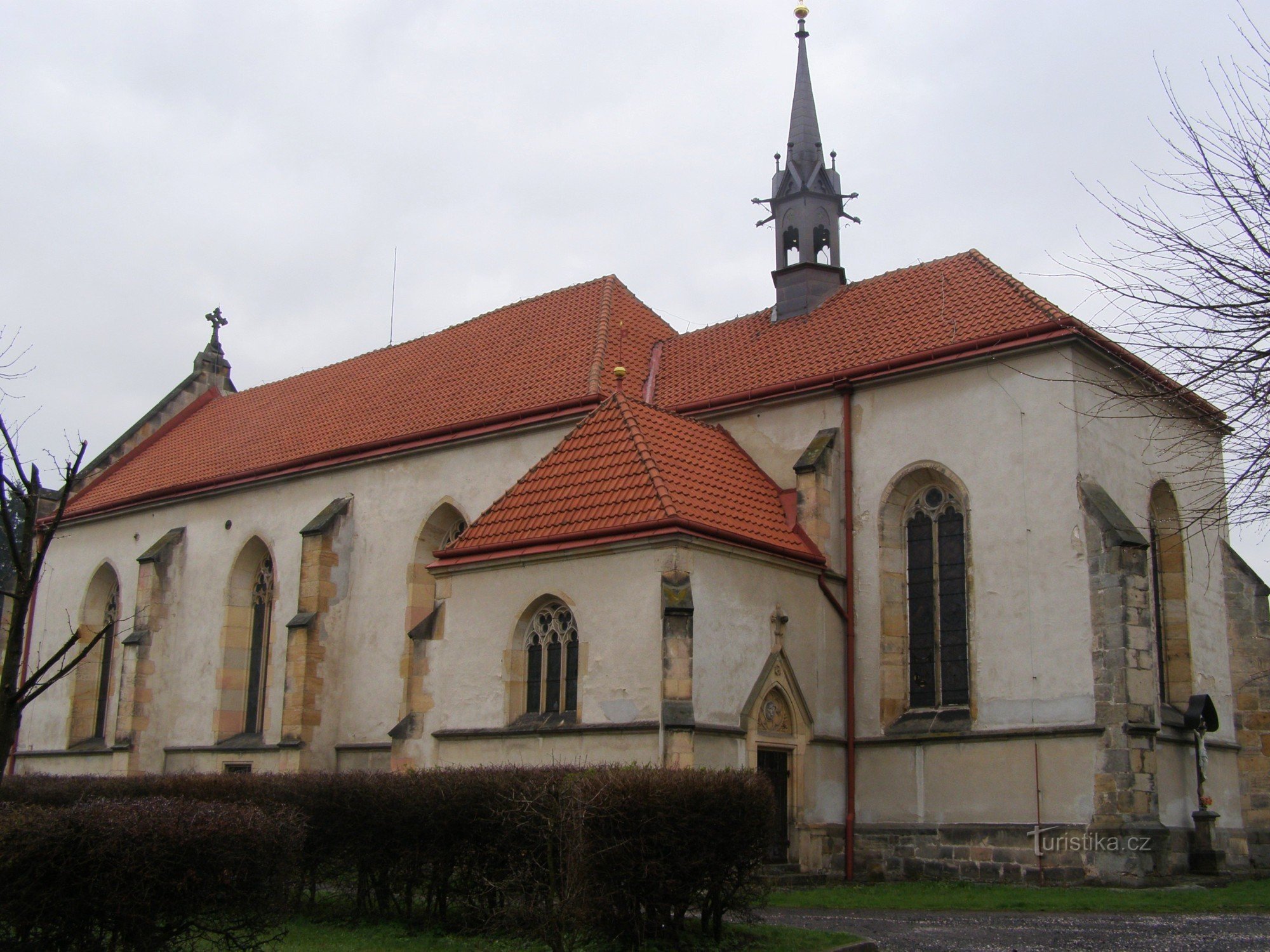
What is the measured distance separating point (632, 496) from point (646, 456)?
2.39ft

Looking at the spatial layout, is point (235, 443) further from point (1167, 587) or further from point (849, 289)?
point (1167, 587)

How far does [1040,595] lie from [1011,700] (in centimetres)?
Answer: 144

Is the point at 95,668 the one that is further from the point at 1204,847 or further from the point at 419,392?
the point at 1204,847

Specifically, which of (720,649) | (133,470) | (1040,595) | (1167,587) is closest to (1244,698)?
(1167,587)

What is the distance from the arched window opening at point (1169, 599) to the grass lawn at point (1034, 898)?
3.36 meters

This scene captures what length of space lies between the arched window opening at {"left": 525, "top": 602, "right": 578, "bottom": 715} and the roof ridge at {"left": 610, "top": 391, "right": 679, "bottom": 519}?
2.01 metres

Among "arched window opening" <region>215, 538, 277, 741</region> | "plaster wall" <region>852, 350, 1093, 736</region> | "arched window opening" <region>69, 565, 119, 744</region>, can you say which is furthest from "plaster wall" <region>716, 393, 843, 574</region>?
"arched window opening" <region>69, 565, 119, 744</region>

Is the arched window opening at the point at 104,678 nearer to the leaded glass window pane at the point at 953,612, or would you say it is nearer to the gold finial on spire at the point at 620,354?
the gold finial on spire at the point at 620,354

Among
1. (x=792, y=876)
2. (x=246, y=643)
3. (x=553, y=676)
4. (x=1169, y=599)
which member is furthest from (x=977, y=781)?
(x=246, y=643)

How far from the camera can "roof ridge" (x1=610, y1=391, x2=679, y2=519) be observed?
15914mm

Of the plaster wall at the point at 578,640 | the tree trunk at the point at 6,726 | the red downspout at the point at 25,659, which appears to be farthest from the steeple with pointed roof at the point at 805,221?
the red downspout at the point at 25,659

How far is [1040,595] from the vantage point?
16703mm

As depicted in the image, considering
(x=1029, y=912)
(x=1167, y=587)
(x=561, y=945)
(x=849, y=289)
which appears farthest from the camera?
(x=849, y=289)

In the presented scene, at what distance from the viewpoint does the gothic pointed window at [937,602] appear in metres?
17.6
